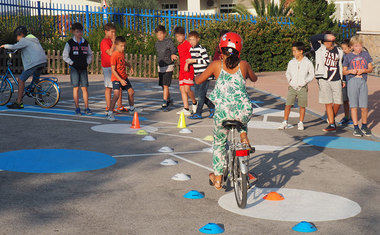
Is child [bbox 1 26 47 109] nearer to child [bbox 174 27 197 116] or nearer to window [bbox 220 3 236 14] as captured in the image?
child [bbox 174 27 197 116]

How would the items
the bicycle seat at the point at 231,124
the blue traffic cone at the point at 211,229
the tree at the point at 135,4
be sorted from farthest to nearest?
1. the tree at the point at 135,4
2. the bicycle seat at the point at 231,124
3. the blue traffic cone at the point at 211,229

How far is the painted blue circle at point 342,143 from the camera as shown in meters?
9.34

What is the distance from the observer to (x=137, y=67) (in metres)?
23.9

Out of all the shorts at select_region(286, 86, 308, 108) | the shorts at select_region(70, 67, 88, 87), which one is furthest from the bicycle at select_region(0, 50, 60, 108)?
the shorts at select_region(286, 86, 308, 108)

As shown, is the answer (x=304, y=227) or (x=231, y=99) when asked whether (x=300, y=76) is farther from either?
(x=304, y=227)

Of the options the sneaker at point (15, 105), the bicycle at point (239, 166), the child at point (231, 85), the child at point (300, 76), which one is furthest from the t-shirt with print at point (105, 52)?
the bicycle at point (239, 166)

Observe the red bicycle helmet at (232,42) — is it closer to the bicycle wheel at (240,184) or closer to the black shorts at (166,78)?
the bicycle wheel at (240,184)

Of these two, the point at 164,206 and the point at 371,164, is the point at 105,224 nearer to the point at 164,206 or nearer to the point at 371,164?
the point at 164,206

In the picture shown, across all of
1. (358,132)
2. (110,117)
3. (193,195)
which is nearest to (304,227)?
(193,195)

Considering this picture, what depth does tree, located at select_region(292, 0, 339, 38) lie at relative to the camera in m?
26.0

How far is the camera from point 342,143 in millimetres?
9656

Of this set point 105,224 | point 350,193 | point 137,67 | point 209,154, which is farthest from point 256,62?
point 105,224

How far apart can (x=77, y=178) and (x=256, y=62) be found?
63.4 feet

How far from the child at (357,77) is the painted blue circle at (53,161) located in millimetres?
4908
